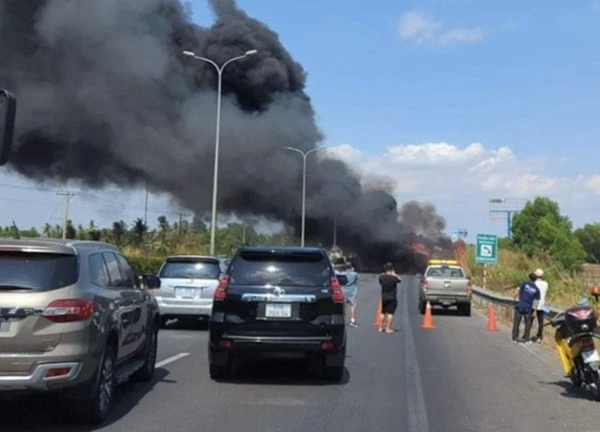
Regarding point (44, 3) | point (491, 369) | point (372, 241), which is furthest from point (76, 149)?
point (491, 369)

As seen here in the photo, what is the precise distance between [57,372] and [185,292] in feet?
31.8

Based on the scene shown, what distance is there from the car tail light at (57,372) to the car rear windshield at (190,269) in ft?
32.1

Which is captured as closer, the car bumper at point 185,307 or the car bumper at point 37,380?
the car bumper at point 37,380

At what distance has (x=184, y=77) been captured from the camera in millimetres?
50656

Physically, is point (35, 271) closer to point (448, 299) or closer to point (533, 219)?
point (448, 299)

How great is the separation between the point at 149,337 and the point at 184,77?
4315 cm

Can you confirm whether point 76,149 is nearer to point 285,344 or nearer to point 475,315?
point 475,315

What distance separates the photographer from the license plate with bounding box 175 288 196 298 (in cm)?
1590

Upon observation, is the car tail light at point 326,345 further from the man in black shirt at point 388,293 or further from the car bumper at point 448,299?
the car bumper at point 448,299

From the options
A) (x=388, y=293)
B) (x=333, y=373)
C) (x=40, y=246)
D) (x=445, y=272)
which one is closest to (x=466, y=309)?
(x=445, y=272)

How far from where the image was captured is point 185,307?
15852 mm

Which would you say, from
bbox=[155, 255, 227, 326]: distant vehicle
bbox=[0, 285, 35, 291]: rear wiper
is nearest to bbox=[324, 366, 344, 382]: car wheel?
bbox=[0, 285, 35, 291]: rear wiper

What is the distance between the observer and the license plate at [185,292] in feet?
52.2

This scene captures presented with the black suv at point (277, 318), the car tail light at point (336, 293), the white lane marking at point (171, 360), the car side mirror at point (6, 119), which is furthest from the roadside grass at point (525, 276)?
the car side mirror at point (6, 119)
